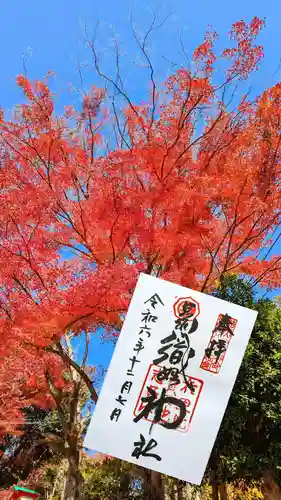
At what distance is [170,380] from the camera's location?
484cm

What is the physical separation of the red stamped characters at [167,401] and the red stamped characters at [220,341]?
0.29 meters

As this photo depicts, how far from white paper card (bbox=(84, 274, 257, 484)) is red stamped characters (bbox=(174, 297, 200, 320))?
0.01 meters

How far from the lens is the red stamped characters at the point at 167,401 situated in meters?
4.59

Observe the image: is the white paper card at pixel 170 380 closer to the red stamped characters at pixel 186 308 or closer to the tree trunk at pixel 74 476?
the red stamped characters at pixel 186 308

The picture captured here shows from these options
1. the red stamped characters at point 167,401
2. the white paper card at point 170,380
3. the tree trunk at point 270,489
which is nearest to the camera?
the white paper card at point 170,380

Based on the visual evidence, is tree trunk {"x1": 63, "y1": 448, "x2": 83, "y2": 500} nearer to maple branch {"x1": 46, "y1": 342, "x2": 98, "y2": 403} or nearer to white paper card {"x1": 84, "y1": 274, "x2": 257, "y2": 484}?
maple branch {"x1": 46, "y1": 342, "x2": 98, "y2": 403}

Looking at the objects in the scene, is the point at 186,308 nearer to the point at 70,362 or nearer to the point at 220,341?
the point at 220,341

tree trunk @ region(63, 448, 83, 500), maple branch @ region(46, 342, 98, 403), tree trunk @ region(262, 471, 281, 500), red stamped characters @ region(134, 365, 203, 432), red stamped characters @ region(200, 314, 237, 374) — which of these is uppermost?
red stamped characters @ region(200, 314, 237, 374)

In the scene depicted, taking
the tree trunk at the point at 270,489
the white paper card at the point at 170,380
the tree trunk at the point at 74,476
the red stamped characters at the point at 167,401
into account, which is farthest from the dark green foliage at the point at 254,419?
the tree trunk at the point at 74,476

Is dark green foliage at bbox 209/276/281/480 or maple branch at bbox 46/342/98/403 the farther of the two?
maple branch at bbox 46/342/98/403

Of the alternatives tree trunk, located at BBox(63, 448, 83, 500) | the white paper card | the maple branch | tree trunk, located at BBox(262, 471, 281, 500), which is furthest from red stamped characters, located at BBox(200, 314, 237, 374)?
tree trunk, located at BBox(63, 448, 83, 500)

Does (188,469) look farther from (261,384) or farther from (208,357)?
(261,384)

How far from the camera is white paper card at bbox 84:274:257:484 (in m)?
4.43

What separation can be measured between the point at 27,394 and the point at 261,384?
8625 mm
